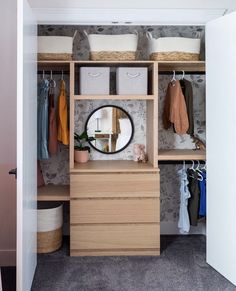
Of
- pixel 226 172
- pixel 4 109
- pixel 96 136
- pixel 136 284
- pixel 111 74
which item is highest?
pixel 111 74

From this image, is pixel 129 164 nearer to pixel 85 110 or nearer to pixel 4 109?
pixel 85 110

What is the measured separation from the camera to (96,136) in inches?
141

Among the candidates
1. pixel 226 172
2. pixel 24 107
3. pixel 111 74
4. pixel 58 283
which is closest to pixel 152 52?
pixel 111 74

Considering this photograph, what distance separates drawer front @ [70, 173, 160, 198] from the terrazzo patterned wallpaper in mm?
620

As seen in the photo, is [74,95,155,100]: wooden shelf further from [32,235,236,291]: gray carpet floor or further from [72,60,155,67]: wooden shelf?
[32,235,236,291]: gray carpet floor

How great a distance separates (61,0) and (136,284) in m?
2.46

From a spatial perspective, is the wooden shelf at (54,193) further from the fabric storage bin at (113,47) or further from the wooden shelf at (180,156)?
the fabric storage bin at (113,47)

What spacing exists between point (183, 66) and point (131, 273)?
6.58ft

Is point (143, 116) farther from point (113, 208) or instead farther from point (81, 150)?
point (113, 208)

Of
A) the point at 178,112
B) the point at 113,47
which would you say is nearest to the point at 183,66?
the point at 178,112

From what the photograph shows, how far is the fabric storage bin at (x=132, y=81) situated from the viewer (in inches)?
123

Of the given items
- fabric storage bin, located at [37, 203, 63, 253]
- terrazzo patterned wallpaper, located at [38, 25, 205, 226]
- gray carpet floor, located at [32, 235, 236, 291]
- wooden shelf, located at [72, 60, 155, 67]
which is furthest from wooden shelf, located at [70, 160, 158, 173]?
wooden shelf, located at [72, 60, 155, 67]

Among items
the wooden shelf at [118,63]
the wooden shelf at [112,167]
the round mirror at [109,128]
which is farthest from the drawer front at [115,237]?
the wooden shelf at [118,63]

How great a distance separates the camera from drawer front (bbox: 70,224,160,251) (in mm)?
3031
